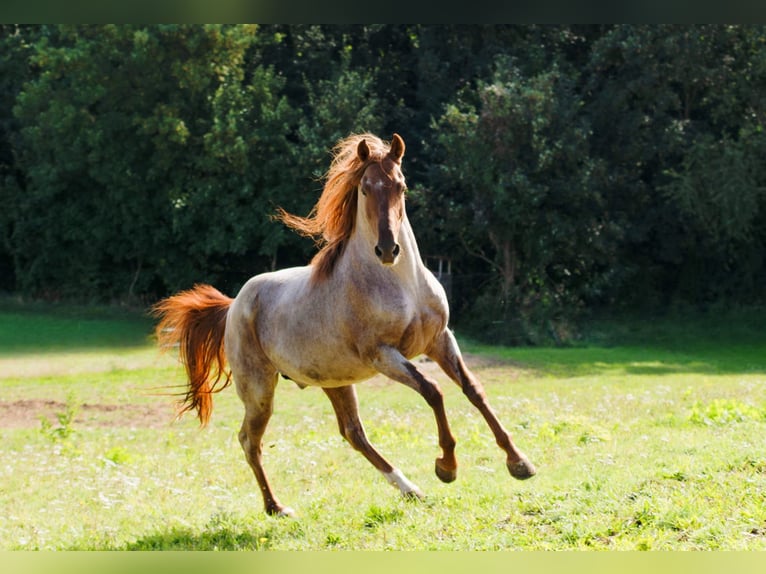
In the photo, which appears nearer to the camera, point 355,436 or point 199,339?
point 355,436

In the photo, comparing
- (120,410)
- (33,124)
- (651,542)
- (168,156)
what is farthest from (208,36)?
(651,542)

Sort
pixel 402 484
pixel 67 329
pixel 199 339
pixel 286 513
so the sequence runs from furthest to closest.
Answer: pixel 67 329 → pixel 199 339 → pixel 286 513 → pixel 402 484

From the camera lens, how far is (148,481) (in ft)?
28.3

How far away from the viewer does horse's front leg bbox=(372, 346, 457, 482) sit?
571 centimetres

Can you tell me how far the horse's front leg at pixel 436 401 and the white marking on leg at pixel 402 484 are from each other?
1.82ft

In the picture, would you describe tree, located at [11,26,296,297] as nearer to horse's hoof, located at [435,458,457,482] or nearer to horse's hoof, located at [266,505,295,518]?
horse's hoof, located at [266,505,295,518]

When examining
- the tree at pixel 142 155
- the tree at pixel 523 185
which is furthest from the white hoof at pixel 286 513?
the tree at pixel 142 155

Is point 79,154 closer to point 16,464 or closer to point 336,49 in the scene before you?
point 336,49

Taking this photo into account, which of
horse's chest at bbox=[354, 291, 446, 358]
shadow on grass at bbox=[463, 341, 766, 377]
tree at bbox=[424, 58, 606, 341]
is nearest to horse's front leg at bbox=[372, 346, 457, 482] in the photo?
horse's chest at bbox=[354, 291, 446, 358]

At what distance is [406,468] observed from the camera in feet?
28.2

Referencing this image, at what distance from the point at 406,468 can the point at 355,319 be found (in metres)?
2.80

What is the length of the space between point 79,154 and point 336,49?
849 centimetres

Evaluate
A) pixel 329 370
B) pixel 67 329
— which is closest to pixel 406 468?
pixel 329 370

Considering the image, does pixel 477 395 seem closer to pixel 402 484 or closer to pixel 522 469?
pixel 522 469
